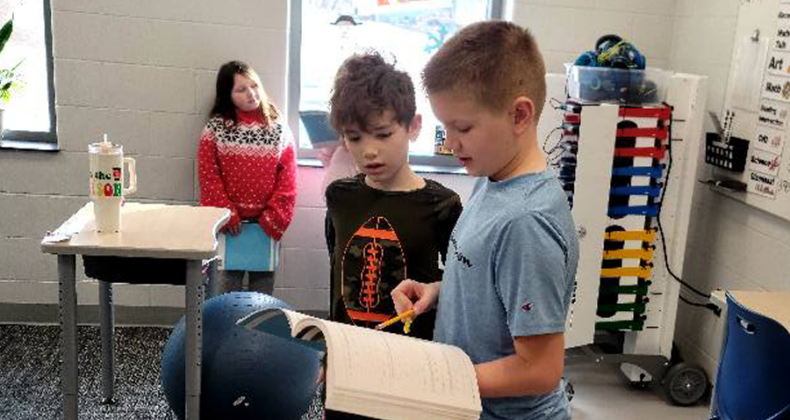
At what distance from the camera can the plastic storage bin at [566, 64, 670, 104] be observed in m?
2.91

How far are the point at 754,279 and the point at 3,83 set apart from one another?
11.3 ft

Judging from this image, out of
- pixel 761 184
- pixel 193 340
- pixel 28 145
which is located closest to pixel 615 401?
pixel 761 184

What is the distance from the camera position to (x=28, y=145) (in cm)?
348

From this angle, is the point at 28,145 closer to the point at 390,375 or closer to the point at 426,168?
the point at 426,168

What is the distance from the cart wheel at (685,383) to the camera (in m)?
3.10

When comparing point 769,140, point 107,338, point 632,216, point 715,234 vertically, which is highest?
point 769,140

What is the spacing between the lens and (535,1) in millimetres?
3520

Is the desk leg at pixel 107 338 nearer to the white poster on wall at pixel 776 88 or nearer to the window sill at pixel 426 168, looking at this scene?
the window sill at pixel 426 168

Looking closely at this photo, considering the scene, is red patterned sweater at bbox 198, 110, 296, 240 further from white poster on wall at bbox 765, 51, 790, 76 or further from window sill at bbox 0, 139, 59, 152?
white poster on wall at bbox 765, 51, 790, 76

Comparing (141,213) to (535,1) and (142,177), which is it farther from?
(535,1)

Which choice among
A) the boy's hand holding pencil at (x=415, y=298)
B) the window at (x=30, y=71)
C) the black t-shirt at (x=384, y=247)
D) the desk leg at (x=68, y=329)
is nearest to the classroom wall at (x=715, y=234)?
the black t-shirt at (x=384, y=247)

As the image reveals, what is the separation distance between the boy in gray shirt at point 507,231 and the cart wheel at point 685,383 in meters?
2.23

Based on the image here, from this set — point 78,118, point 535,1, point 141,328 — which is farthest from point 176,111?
point 535,1

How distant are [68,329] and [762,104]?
2673 mm
